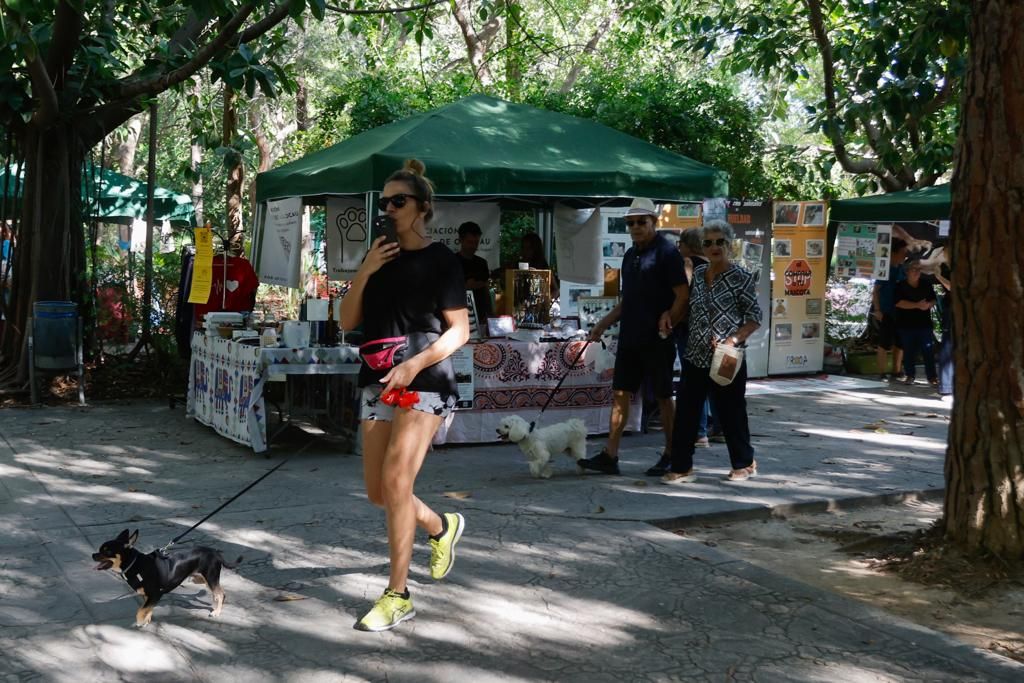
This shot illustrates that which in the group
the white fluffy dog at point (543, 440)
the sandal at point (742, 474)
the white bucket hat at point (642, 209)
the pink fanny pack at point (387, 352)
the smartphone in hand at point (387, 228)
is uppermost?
the white bucket hat at point (642, 209)

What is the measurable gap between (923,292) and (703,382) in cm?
669

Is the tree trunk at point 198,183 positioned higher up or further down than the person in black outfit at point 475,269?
higher up

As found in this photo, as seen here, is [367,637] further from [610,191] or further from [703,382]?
[610,191]

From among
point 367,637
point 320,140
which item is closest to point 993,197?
point 367,637

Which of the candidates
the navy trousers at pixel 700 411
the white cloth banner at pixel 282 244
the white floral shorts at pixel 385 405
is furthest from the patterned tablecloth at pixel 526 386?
the white floral shorts at pixel 385 405

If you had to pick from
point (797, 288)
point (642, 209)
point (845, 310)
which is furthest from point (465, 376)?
point (845, 310)

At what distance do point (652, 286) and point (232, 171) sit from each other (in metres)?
11.6

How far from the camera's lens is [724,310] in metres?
7.40

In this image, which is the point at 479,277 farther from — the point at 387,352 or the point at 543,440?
the point at 387,352

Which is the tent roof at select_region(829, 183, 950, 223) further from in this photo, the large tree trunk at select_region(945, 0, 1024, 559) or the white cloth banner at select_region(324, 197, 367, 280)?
the large tree trunk at select_region(945, 0, 1024, 559)

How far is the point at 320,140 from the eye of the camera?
72.5 ft

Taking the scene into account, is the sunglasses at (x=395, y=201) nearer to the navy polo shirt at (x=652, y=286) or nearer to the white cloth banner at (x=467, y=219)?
the navy polo shirt at (x=652, y=286)

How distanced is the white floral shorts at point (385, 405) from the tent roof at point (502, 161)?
13.6 ft

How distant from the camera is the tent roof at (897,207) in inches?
531
